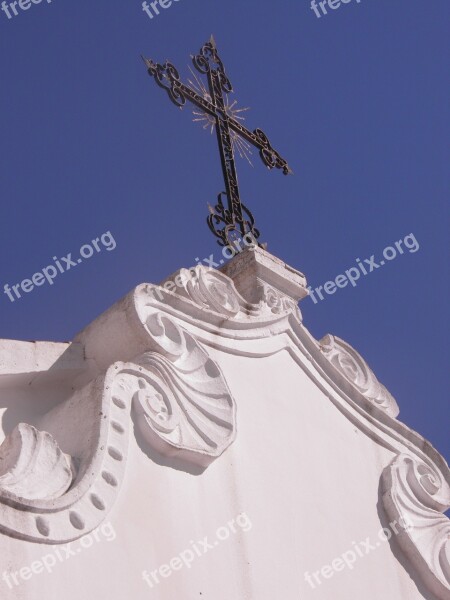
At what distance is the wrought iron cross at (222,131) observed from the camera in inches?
323

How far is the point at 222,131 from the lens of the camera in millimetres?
8711

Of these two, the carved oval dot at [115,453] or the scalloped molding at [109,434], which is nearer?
the scalloped molding at [109,434]

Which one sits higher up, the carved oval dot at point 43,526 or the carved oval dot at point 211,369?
the carved oval dot at point 211,369

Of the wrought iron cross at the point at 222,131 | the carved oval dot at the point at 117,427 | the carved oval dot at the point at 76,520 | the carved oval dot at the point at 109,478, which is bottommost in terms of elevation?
the carved oval dot at the point at 76,520

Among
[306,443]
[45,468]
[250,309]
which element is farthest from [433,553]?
[45,468]

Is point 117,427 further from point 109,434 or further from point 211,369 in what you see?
point 211,369

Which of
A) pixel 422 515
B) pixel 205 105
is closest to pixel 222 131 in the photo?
pixel 205 105

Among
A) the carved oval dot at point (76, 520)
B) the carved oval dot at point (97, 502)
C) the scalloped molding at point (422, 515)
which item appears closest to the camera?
the carved oval dot at point (76, 520)

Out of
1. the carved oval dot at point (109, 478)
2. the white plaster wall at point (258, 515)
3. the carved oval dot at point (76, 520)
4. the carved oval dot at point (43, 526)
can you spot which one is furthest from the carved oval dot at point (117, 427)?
the carved oval dot at point (43, 526)

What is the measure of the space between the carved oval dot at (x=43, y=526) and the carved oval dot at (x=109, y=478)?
1.49 feet

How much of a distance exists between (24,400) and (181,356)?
0.77 metres

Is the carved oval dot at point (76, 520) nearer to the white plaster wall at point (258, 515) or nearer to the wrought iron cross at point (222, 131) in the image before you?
the white plaster wall at point (258, 515)

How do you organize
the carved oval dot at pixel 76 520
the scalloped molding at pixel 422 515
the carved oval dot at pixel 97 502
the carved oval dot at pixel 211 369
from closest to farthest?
the carved oval dot at pixel 76 520
the carved oval dot at pixel 97 502
the carved oval dot at pixel 211 369
the scalloped molding at pixel 422 515

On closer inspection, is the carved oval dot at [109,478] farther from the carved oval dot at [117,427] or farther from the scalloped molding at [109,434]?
the carved oval dot at [117,427]
